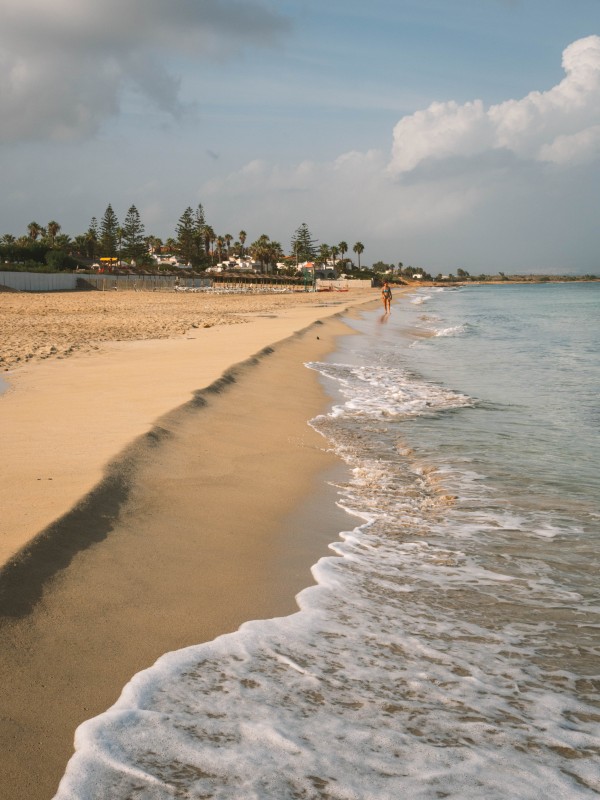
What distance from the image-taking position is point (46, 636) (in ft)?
10.4

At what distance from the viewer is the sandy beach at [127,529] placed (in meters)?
2.92

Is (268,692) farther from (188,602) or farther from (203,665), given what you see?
(188,602)

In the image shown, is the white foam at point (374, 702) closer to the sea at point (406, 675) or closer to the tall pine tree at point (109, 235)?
the sea at point (406, 675)

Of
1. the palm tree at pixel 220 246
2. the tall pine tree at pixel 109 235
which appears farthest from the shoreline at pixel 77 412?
the palm tree at pixel 220 246

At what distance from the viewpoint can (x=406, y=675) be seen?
128 inches

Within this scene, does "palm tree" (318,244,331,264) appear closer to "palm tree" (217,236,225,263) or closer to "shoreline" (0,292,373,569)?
"palm tree" (217,236,225,263)

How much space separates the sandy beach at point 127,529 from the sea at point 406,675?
0.19 meters

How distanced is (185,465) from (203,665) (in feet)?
10.4

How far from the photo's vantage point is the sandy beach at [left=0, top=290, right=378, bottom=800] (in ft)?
9.59

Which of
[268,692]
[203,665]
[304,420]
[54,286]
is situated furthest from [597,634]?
[54,286]

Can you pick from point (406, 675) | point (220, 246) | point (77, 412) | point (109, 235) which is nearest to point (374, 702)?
point (406, 675)

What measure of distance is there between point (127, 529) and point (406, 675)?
2.15 m

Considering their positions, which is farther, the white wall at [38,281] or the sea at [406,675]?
the white wall at [38,281]

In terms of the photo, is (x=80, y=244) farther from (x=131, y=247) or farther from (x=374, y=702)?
(x=374, y=702)
